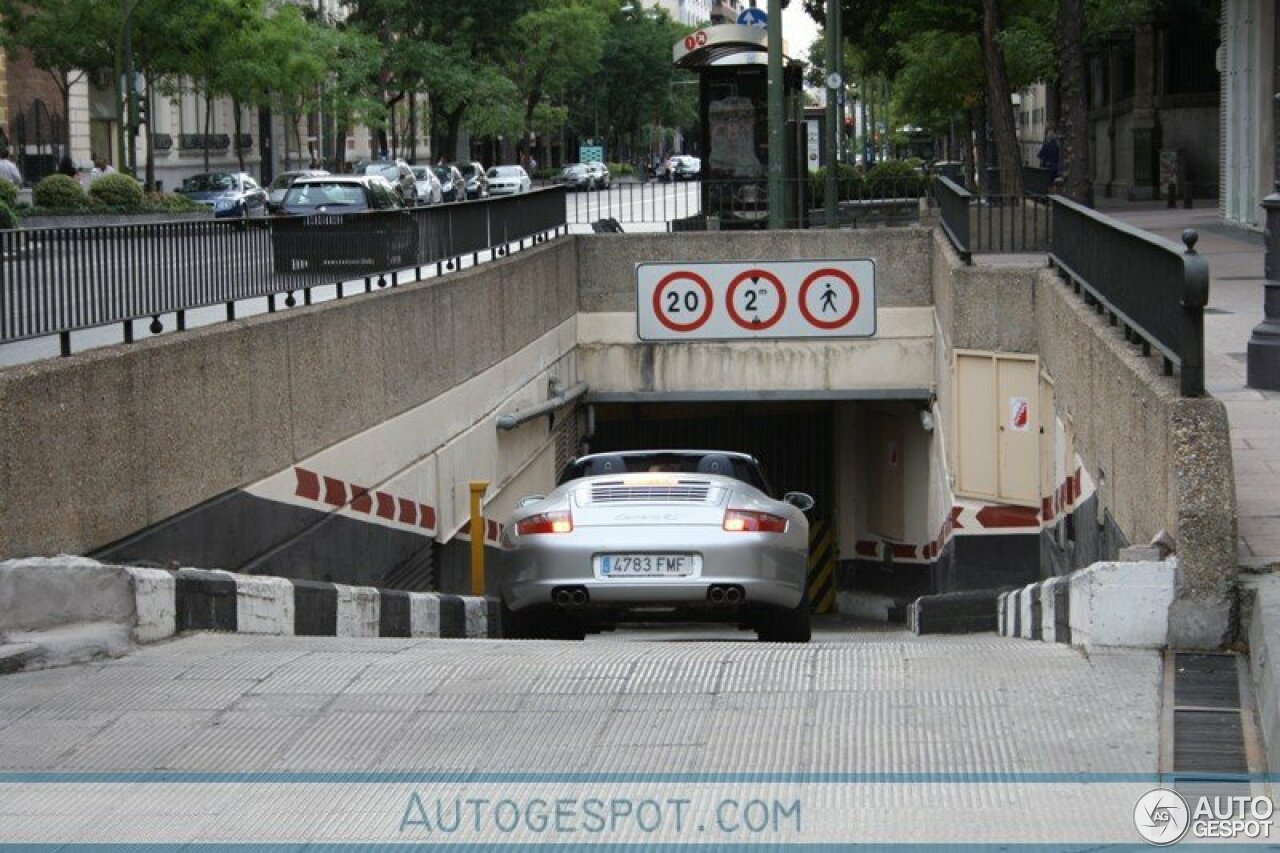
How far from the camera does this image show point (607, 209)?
33094 millimetres

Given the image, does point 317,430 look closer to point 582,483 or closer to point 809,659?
point 582,483

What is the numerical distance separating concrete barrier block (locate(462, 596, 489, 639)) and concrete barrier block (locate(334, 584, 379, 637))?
238 centimetres

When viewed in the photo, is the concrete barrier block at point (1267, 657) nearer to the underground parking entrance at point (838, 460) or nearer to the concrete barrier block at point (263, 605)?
the concrete barrier block at point (263, 605)

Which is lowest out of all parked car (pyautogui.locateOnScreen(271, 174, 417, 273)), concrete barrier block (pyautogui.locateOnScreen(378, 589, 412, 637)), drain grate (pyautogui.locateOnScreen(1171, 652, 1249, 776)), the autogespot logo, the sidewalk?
concrete barrier block (pyautogui.locateOnScreen(378, 589, 412, 637))

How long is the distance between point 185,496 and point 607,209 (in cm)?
2200

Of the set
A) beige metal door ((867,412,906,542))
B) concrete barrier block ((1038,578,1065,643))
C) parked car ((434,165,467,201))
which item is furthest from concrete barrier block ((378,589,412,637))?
parked car ((434,165,467,201))

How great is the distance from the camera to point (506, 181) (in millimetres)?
73125

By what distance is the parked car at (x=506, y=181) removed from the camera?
72750 mm

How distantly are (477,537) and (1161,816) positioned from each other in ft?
43.5

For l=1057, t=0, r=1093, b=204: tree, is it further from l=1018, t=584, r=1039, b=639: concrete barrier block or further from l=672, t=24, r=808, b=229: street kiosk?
l=1018, t=584, r=1039, b=639: concrete barrier block

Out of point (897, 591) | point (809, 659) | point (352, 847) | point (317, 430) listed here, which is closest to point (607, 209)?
point (897, 591)

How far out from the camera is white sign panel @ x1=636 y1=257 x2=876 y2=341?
2756 centimetres

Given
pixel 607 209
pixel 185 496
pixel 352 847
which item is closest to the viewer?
pixel 352 847

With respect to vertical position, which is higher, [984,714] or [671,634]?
[984,714]
